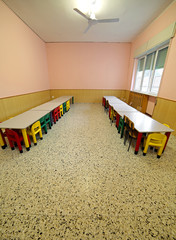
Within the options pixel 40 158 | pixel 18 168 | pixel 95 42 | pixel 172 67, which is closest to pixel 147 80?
pixel 172 67

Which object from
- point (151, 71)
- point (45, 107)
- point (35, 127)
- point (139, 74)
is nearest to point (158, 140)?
point (35, 127)

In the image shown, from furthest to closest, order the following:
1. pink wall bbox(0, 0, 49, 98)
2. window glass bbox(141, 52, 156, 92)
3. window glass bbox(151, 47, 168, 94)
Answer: window glass bbox(141, 52, 156, 92), window glass bbox(151, 47, 168, 94), pink wall bbox(0, 0, 49, 98)

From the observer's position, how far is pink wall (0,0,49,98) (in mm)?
2943

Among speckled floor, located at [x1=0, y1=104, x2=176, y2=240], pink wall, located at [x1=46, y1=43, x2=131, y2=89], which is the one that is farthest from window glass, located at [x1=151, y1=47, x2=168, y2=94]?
speckled floor, located at [x1=0, y1=104, x2=176, y2=240]

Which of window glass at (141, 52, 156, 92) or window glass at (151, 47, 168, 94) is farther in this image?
window glass at (141, 52, 156, 92)

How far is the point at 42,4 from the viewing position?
115 inches

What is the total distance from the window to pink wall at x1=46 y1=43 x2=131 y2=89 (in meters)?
1.20

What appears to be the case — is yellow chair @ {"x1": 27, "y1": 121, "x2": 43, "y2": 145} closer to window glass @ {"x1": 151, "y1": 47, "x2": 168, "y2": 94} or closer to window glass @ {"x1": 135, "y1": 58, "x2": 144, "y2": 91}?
window glass @ {"x1": 151, "y1": 47, "x2": 168, "y2": 94}

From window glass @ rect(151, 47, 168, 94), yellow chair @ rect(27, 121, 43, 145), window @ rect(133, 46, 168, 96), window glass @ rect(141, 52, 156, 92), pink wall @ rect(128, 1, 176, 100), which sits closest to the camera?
yellow chair @ rect(27, 121, 43, 145)

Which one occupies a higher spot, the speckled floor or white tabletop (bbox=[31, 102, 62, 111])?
white tabletop (bbox=[31, 102, 62, 111])

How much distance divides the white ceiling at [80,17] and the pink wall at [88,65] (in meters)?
0.60

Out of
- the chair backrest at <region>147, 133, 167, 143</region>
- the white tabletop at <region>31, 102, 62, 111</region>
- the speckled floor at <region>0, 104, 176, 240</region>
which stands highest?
the white tabletop at <region>31, 102, 62, 111</region>

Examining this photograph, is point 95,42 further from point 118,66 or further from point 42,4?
point 42,4

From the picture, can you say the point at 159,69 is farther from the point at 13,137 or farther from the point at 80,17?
the point at 13,137
